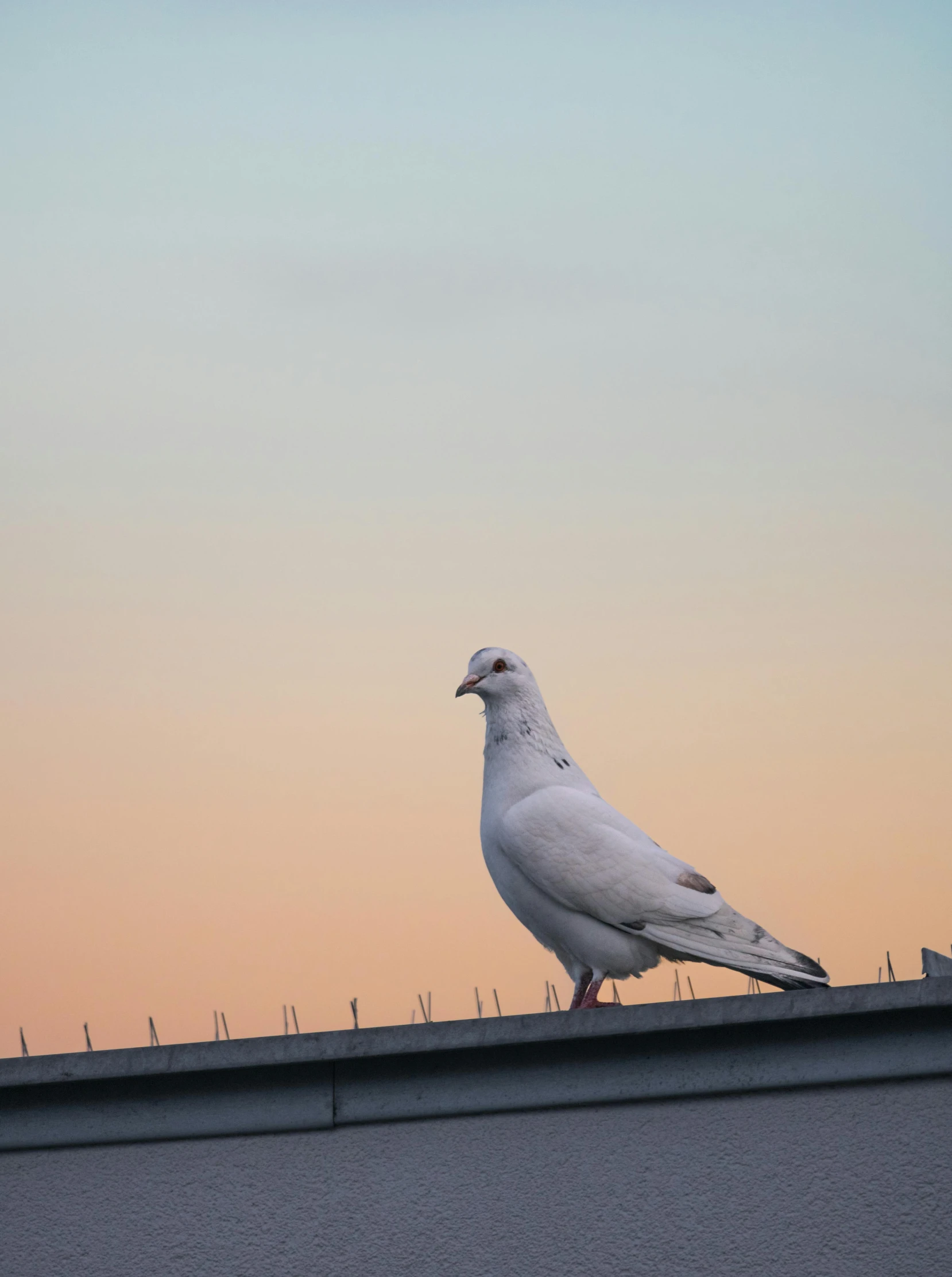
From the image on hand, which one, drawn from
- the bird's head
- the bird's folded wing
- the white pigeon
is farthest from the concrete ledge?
the bird's head

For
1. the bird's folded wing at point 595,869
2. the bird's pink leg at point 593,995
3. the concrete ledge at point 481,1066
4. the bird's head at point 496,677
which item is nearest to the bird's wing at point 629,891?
the bird's folded wing at point 595,869

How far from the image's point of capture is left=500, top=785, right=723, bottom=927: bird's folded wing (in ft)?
19.2

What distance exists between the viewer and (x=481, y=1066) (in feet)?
15.3

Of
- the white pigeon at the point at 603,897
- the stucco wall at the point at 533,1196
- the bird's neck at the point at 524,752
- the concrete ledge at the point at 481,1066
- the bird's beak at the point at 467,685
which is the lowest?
the stucco wall at the point at 533,1196

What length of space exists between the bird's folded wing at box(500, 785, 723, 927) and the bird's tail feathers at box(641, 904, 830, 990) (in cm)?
5

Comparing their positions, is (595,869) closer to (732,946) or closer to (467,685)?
(732,946)

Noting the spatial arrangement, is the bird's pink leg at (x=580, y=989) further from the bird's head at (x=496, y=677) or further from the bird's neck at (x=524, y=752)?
the bird's head at (x=496, y=677)

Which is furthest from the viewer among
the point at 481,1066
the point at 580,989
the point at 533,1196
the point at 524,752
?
the point at 524,752

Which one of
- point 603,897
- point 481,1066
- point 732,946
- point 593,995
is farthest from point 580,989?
point 481,1066

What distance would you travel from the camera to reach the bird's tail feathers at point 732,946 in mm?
5672

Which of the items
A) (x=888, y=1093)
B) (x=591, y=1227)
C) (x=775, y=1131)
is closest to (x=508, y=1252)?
(x=591, y=1227)

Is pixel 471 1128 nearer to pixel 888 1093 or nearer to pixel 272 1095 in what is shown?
pixel 272 1095

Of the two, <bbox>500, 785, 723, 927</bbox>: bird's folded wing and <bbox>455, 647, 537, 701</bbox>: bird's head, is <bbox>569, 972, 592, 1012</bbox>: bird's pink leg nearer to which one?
<bbox>500, 785, 723, 927</bbox>: bird's folded wing

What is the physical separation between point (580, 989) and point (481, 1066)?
57.7 inches
